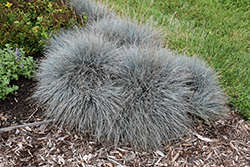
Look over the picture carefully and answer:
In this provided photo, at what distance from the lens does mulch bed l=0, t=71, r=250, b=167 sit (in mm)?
2557

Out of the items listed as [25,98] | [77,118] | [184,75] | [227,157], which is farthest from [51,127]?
[227,157]

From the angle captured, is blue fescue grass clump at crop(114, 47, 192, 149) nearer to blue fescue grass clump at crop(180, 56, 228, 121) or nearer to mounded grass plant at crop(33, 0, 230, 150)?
mounded grass plant at crop(33, 0, 230, 150)

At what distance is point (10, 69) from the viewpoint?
308 cm

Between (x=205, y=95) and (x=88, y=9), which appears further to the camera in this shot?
(x=88, y=9)

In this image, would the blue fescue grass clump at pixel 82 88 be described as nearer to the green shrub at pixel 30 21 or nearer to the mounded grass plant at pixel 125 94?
the mounded grass plant at pixel 125 94

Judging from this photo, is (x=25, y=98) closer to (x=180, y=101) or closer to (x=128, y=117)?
(x=128, y=117)

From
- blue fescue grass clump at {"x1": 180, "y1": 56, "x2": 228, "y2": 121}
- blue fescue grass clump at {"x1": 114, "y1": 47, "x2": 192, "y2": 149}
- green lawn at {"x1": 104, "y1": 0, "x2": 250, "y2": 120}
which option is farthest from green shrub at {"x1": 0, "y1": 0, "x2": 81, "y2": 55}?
blue fescue grass clump at {"x1": 180, "y1": 56, "x2": 228, "y2": 121}

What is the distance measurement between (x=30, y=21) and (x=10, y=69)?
1306 mm

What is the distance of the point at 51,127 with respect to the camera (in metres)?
2.89

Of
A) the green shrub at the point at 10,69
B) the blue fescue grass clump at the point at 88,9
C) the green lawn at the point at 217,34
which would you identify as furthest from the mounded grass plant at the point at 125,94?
the blue fescue grass clump at the point at 88,9

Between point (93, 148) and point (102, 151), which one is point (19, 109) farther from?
point (102, 151)

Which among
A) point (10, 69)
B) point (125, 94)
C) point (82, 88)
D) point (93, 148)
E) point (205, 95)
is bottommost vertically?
point (93, 148)

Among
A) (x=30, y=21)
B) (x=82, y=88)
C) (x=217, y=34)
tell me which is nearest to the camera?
(x=82, y=88)

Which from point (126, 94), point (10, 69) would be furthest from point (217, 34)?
point (10, 69)
